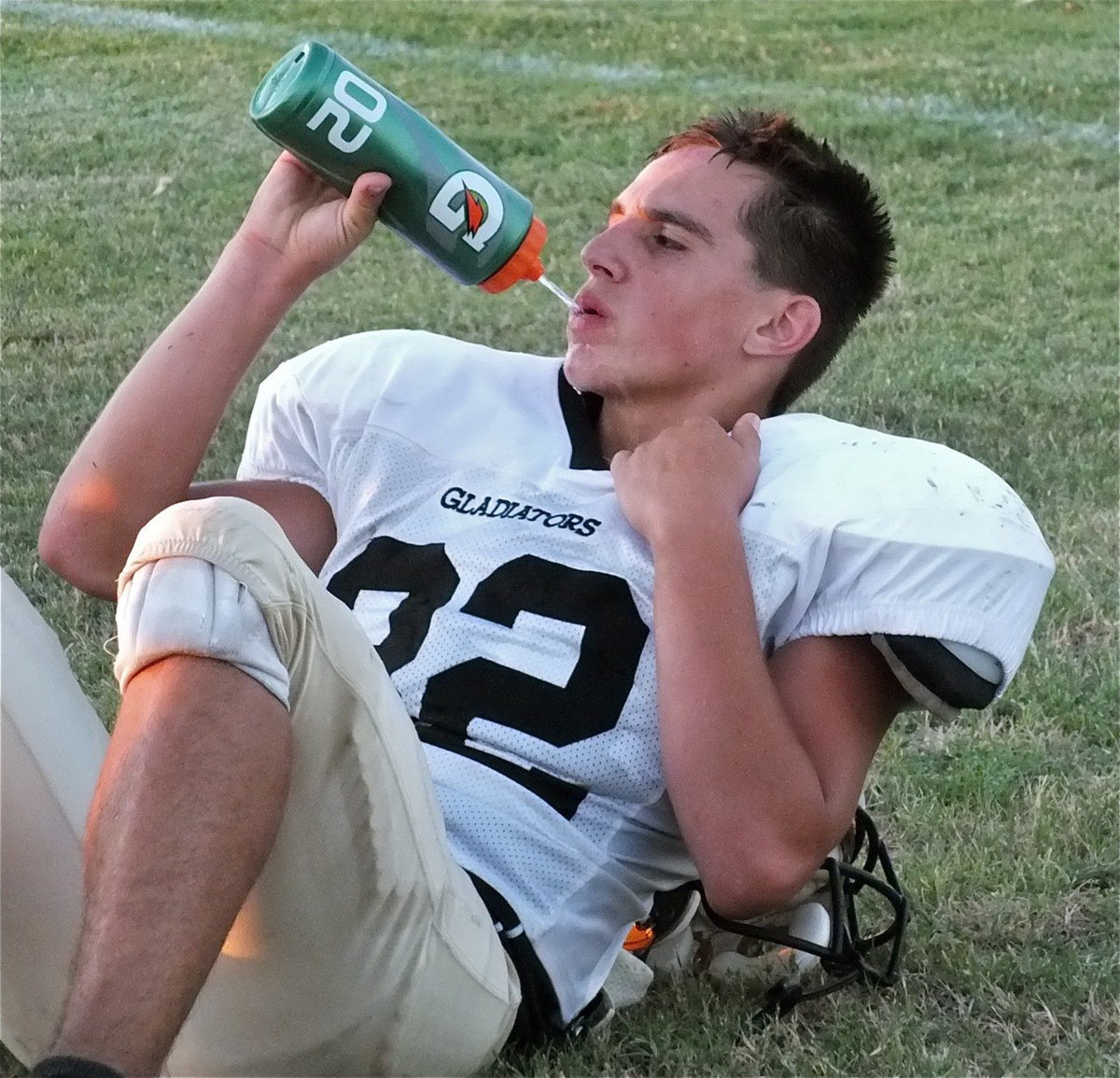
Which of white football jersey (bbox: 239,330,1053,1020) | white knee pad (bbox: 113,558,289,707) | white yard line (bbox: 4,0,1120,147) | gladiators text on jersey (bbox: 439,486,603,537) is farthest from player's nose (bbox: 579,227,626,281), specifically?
white yard line (bbox: 4,0,1120,147)

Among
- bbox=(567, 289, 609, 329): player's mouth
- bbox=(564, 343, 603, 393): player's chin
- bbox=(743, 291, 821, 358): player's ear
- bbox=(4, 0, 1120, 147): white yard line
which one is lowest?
bbox=(4, 0, 1120, 147): white yard line

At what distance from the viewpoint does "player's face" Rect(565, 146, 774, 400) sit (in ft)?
8.06

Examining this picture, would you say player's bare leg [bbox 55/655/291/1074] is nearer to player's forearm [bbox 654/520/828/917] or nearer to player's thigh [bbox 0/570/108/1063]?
player's thigh [bbox 0/570/108/1063]

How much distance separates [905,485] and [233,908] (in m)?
0.98

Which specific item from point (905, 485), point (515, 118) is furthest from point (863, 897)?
point (515, 118)

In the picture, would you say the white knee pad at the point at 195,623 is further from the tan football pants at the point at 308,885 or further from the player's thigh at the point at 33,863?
the player's thigh at the point at 33,863

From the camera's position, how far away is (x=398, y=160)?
2406mm

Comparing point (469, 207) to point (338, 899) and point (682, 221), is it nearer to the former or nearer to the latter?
point (682, 221)

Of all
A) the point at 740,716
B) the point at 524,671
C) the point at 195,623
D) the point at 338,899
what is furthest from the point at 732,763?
the point at 195,623

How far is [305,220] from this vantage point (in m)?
2.45

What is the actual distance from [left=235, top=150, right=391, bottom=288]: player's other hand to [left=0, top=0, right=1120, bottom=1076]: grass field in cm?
105

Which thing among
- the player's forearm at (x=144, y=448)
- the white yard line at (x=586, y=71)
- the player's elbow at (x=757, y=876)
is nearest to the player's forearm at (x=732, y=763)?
the player's elbow at (x=757, y=876)

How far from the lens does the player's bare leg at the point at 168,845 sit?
1.56m

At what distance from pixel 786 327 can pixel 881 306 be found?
11.7 feet
